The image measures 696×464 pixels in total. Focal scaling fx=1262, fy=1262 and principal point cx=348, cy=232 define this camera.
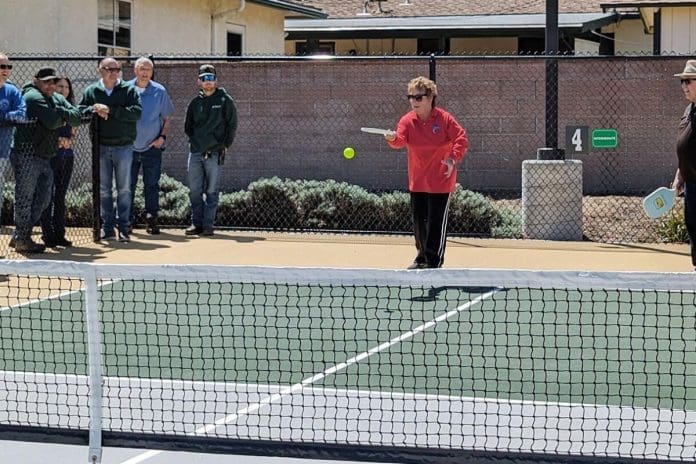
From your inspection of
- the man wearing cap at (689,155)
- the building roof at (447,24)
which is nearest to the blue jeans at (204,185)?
the man wearing cap at (689,155)

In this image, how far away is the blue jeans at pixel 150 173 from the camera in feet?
48.2

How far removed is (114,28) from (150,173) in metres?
6.68

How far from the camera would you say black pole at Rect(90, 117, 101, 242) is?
13898mm

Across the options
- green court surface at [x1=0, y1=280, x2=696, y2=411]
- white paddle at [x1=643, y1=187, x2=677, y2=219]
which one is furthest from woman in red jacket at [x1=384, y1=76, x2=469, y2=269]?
white paddle at [x1=643, y1=187, x2=677, y2=219]

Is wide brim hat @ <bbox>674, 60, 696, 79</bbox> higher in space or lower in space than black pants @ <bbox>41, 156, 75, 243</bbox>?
higher

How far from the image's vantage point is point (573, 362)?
8.27 meters

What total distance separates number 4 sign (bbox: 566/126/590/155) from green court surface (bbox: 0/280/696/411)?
16.9 ft

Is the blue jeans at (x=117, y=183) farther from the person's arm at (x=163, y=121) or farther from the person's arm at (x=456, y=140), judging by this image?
the person's arm at (x=456, y=140)

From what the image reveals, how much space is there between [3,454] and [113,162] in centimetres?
819

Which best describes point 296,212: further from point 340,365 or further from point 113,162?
point 340,365

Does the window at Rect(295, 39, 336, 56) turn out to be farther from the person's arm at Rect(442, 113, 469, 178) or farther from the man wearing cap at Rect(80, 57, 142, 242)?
the person's arm at Rect(442, 113, 469, 178)

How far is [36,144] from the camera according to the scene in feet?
41.5

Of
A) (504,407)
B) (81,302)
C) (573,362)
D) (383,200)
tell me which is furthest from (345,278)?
(383,200)

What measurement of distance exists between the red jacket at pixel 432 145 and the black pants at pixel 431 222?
0.08 m
